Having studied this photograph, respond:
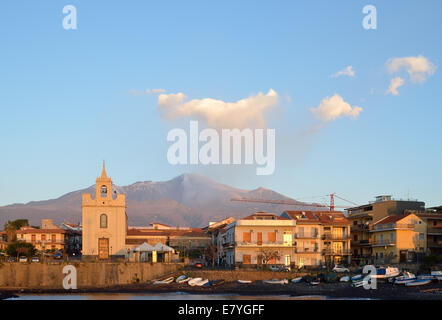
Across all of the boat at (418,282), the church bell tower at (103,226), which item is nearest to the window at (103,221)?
the church bell tower at (103,226)

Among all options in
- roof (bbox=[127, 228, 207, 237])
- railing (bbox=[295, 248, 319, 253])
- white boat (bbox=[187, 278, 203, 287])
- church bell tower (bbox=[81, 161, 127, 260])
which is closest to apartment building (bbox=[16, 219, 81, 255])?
roof (bbox=[127, 228, 207, 237])

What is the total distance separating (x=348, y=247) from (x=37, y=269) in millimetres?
39400

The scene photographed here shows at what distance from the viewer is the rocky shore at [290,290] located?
199ft

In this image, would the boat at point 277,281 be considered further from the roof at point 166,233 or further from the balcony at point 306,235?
the roof at point 166,233

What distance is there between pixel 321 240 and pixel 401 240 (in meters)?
9.98

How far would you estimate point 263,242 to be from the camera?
276 ft

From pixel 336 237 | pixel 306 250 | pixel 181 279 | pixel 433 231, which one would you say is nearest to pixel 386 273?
pixel 306 250

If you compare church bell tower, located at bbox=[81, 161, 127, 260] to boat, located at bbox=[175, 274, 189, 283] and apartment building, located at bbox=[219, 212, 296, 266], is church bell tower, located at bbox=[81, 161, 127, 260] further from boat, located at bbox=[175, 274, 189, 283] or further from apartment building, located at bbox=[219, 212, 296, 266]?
boat, located at bbox=[175, 274, 189, 283]

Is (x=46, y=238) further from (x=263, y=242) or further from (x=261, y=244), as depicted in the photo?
(x=263, y=242)

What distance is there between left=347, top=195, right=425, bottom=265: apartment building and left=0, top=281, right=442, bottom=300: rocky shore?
73.3 ft

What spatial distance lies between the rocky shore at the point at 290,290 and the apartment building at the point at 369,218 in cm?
2235

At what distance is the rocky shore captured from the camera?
199 ft

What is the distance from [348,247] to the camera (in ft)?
290
